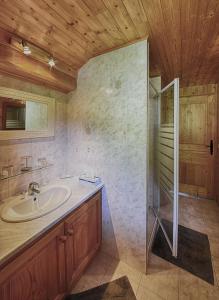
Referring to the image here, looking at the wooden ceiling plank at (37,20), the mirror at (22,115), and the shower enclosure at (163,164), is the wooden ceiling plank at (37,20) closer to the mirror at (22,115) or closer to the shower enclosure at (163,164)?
the mirror at (22,115)

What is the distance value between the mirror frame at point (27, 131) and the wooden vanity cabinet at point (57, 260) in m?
0.88

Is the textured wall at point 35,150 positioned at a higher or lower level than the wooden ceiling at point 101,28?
lower

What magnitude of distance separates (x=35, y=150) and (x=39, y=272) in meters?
1.11

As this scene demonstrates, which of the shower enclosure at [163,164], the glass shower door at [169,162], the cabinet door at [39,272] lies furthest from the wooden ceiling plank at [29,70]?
the cabinet door at [39,272]

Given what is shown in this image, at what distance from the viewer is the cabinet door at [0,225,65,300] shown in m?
0.92

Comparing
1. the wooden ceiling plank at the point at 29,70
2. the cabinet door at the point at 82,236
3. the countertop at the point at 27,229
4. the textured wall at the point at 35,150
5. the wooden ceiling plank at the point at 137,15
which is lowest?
the cabinet door at the point at 82,236

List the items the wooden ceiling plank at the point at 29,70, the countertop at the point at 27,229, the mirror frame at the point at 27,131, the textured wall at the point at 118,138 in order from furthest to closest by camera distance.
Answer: the textured wall at the point at 118,138
the mirror frame at the point at 27,131
the wooden ceiling plank at the point at 29,70
the countertop at the point at 27,229

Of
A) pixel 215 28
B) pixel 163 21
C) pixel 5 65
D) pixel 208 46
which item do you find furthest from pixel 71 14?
pixel 208 46

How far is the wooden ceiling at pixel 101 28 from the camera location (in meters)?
1.24

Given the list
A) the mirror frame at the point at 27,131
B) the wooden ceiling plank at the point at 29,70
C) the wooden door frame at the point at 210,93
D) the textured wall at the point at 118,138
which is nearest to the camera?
the wooden ceiling plank at the point at 29,70

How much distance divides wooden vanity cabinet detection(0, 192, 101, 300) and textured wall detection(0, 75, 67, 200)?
0.64 meters

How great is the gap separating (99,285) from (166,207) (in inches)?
46.9

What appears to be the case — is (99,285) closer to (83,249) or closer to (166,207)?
(83,249)

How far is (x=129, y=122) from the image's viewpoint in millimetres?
1735
